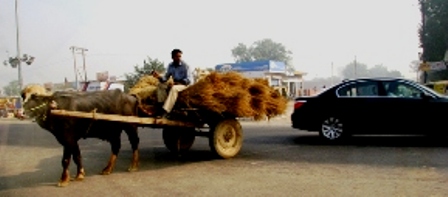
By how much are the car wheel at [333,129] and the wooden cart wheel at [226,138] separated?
296 centimetres

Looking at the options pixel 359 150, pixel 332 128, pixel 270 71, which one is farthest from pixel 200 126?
pixel 270 71

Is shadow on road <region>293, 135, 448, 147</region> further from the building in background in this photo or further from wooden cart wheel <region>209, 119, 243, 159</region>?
the building in background

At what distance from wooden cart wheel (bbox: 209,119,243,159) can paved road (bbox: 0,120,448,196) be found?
235 millimetres

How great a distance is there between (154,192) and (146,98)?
2.75 metres

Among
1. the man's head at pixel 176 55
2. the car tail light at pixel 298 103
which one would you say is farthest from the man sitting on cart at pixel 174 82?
the car tail light at pixel 298 103

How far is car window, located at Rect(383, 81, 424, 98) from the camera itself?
10125mm

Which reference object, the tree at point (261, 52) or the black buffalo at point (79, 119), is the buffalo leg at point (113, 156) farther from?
the tree at point (261, 52)

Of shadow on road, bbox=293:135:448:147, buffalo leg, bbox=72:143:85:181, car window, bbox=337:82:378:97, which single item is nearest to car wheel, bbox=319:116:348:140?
shadow on road, bbox=293:135:448:147

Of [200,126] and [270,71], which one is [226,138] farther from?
[270,71]

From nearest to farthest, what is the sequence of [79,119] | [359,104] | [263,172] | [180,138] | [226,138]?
[79,119] → [263,172] → [226,138] → [180,138] → [359,104]

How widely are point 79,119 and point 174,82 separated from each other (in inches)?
86.5

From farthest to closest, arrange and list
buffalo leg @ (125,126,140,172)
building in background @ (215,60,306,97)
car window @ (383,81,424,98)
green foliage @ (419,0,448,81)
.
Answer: building in background @ (215,60,306,97) → green foliage @ (419,0,448,81) → car window @ (383,81,424,98) → buffalo leg @ (125,126,140,172)

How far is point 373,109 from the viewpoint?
410 inches

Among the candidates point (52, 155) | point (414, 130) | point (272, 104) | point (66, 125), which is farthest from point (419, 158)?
point (52, 155)
